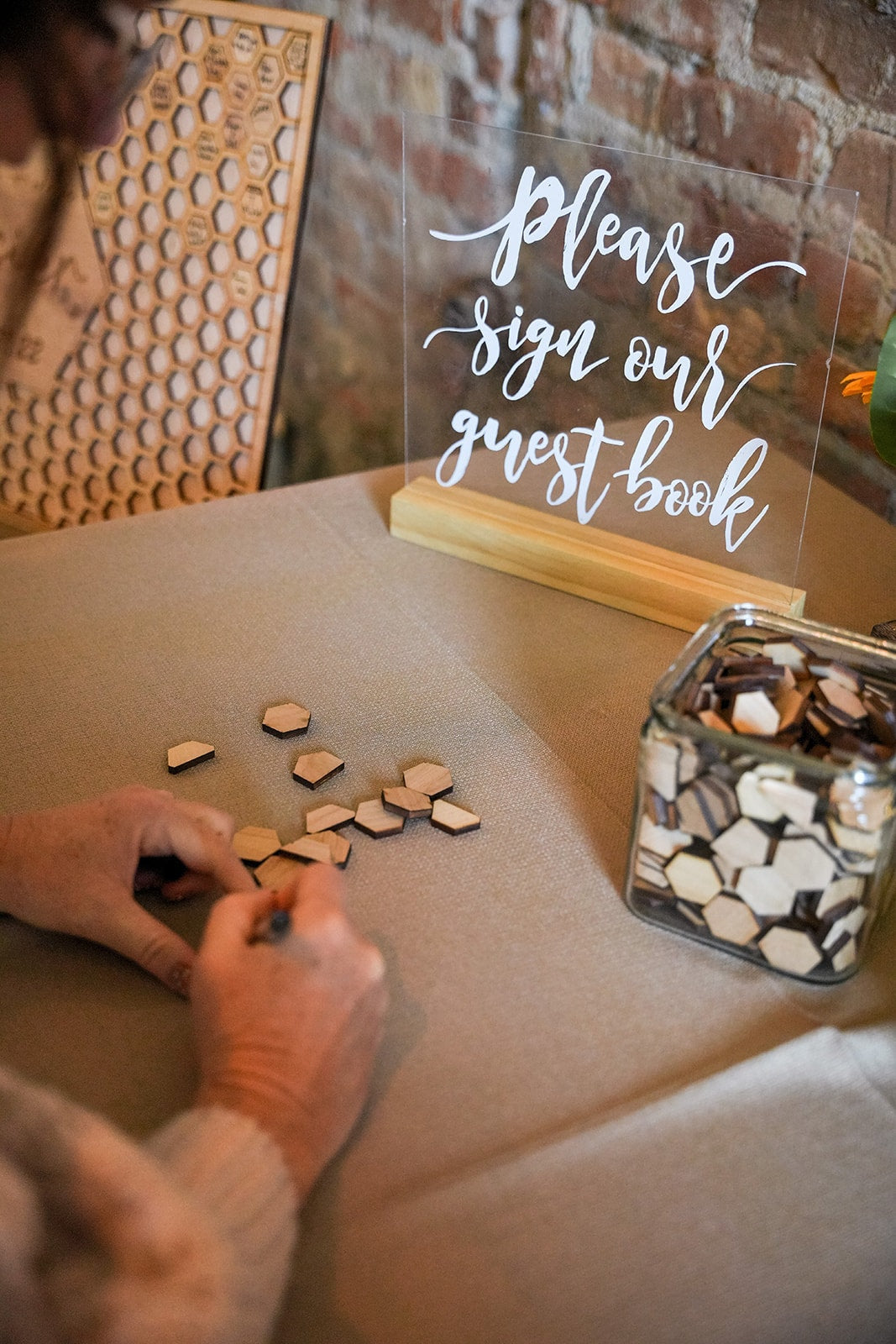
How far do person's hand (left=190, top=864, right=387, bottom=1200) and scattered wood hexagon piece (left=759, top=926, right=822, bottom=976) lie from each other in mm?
271

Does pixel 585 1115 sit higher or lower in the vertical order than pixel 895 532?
lower

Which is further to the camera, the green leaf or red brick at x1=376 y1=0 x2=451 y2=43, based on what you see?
red brick at x1=376 y1=0 x2=451 y2=43

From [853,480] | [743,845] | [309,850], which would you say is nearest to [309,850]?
[309,850]

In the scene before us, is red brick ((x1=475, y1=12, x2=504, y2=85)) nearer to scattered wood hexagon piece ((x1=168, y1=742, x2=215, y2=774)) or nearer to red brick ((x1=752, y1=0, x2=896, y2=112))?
red brick ((x1=752, y1=0, x2=896, y2=112))

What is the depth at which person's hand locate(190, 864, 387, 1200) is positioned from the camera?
0.63 m

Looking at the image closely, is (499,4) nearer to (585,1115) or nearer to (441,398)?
(441,398)

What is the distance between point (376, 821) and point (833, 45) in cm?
98

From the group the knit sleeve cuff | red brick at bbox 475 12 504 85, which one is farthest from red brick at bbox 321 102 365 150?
the knit sleeve cuff

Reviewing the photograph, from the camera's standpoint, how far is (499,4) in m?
1.66

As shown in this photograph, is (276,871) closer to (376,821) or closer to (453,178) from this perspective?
(376,821)

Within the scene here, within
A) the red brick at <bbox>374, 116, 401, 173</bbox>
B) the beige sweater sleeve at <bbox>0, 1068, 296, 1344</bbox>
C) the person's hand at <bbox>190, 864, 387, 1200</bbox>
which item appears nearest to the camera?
the beige sweater sleeve at <bbox>0, 1068, 296, 1344</bbox>

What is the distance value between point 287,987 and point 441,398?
2.46ft

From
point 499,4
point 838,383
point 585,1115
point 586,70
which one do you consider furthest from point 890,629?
point 499,4

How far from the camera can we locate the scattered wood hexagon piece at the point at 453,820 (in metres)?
0.90
